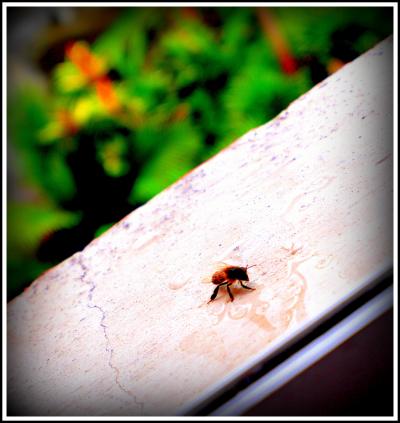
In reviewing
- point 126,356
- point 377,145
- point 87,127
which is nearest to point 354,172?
point 377,145

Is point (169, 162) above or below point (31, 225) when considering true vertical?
above

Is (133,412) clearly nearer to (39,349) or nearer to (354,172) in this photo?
(39,349)

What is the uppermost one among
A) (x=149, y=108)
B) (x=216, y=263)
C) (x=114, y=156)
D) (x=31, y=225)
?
(x=149, y=108)

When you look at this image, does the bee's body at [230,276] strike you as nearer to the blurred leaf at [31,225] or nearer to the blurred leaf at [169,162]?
the blurred leaf at [169,162]

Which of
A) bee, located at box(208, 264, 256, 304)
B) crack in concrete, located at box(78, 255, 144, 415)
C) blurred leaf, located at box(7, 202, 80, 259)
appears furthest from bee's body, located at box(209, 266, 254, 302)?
blurred leaf, located at box(7, 202, 80, 259)

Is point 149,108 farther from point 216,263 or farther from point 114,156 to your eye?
point 216,263

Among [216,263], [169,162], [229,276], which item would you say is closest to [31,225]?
[169,162]
